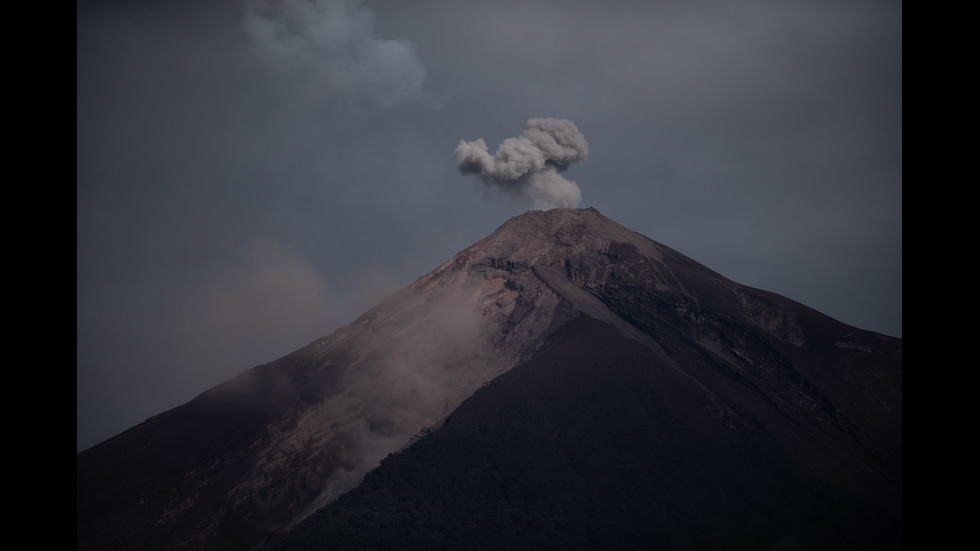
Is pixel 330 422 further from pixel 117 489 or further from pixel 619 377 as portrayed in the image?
pixel 619 377

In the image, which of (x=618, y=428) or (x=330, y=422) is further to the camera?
(x=330, y=422)

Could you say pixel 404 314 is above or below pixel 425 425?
above

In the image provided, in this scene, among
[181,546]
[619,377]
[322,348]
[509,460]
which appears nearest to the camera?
[181,546]

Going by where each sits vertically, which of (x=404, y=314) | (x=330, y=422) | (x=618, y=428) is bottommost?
(x=618, y=428)

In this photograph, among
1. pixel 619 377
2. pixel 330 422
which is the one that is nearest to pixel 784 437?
pixel 619 377

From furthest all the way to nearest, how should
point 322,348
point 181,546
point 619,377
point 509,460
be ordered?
point 322,348 < point 619,377 < point 509,460 < point 181,546

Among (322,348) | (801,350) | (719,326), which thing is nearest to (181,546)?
(322,348)
